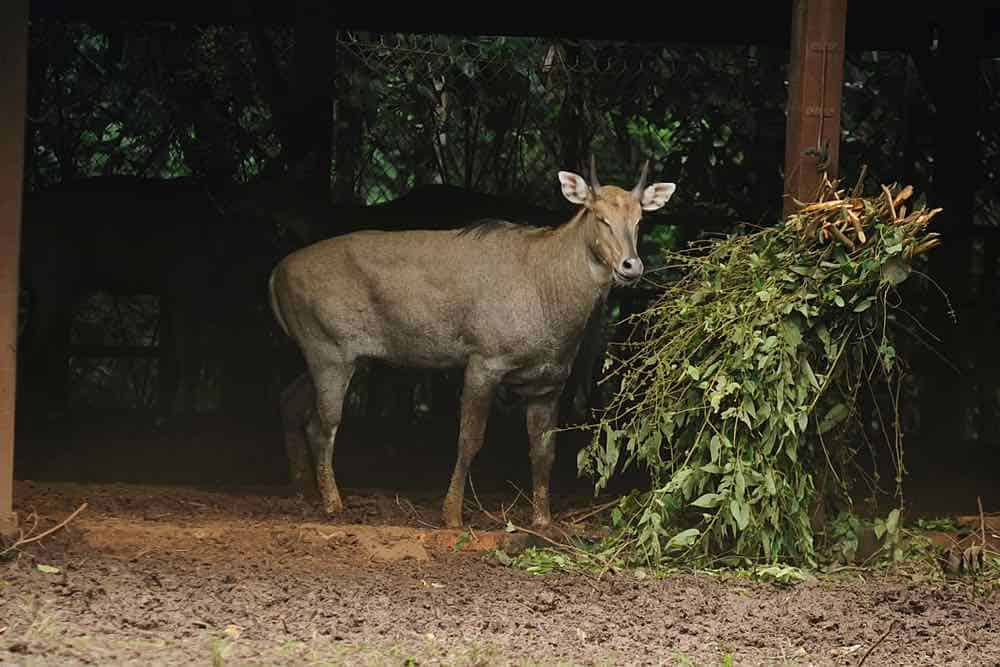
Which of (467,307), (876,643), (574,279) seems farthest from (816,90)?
(876,643)

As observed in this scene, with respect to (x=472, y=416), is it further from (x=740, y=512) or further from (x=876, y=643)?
(x=876, y=643)

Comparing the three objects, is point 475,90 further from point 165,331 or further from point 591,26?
point 165,331

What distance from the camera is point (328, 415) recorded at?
7.95 metres

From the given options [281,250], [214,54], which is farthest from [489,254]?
[214,54]

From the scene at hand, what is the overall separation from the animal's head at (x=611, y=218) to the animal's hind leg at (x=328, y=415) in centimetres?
146

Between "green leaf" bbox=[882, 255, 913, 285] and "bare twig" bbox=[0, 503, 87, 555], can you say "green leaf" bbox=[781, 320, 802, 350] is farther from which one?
"bare twig" bbox=[0, 503, 87, 555]

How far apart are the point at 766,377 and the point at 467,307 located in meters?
1.80

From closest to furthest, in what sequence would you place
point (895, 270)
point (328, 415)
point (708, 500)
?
point (895, 270) < point (708, 500) < point (328, 415)

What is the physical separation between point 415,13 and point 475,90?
6.48ft

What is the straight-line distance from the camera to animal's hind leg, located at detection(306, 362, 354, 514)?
25.9 feet

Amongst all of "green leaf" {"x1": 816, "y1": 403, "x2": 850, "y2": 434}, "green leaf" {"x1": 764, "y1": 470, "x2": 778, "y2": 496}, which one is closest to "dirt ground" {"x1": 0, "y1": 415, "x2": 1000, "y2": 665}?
"green leaf" {"x1": 764, "y1": 470, "x2": 778, "y2": 496}

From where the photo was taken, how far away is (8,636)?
503 cm

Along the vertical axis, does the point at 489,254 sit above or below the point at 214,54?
below

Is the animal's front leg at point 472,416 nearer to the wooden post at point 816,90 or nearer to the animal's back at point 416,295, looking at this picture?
the animal's back at point 416,295
